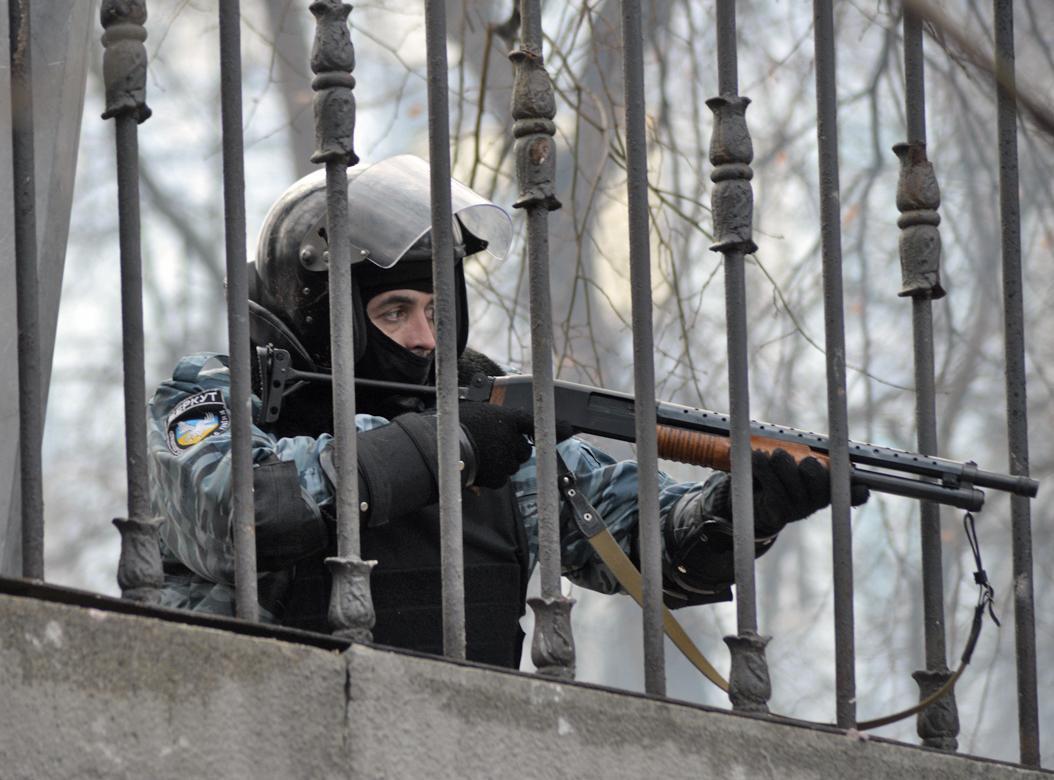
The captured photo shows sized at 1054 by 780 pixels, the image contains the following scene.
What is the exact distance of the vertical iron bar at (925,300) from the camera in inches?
120

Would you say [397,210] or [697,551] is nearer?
[697,551]

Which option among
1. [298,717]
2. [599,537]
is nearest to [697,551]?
[599,537]

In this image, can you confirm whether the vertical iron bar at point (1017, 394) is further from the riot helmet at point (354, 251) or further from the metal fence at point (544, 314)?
the riot helmet at point (354, 251)

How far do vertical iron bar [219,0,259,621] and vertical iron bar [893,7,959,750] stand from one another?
1.01m

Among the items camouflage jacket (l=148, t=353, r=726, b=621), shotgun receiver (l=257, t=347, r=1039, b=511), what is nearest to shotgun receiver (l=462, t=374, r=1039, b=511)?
shotgun receiver (l=257, t=347, r=1039, b=511)

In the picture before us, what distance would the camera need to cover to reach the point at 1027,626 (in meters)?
3.11

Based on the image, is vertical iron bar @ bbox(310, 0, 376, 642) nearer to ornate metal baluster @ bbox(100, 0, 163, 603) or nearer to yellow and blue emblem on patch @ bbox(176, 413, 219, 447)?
ornate metal baluster @ bbox(100, 0, 163, 603)

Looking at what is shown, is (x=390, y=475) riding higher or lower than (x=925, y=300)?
lower

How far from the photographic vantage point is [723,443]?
3.69 meters

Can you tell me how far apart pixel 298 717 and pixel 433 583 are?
1.29 metres

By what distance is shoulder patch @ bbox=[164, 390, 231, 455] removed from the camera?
3562 mm

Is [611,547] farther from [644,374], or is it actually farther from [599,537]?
[644,374]


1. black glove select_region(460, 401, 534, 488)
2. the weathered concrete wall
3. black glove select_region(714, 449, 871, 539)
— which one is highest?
black glove select_region(460, 401, 534, 488)

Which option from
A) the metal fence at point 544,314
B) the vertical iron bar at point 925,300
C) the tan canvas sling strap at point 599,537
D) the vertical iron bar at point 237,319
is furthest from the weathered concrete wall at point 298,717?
the tan canvas sling strap at point 599,537
